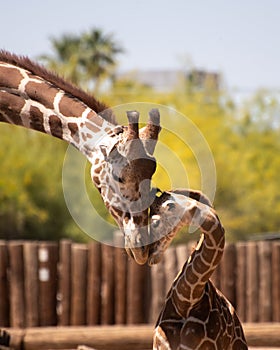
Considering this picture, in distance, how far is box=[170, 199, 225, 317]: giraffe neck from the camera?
4926mm

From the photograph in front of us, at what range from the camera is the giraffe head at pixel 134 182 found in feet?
15.6

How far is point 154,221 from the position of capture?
4766mm

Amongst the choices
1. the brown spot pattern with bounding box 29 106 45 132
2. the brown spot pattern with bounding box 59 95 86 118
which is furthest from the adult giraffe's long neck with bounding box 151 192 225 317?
the brown spot pattern with bounding box 29 106 45 132

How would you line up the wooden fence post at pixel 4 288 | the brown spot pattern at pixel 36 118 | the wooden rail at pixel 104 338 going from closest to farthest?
the brown spot pattern at pixel 36 118
the wooden rail at pixel 104 338
the wooden fence post at pixel 4 288

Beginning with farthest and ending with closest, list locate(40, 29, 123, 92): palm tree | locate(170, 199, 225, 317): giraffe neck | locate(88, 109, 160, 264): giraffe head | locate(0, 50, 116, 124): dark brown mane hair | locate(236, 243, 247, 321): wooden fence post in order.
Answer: locate(40, 29, 123, 92): palm tree → locate(236, 243, 247, 321): wooden fence post → locate(0, 50, 116, 124): dark brown mane hair → locate(170, 199, 225, 317): giraffe neck → locate(88, 109, 160, 264): giraffe head

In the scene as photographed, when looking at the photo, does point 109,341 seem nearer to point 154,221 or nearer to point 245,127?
point 154,221

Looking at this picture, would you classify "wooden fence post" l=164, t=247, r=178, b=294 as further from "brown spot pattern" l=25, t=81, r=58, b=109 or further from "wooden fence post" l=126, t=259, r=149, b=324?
"brown spot pattern" l=25, t=81, r=58, b=109

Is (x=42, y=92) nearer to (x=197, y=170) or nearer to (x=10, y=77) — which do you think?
(x=10, y=77)

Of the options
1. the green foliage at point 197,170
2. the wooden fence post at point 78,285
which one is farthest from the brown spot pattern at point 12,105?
the green foliage at point 197,170

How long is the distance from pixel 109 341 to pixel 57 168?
19.3 metres

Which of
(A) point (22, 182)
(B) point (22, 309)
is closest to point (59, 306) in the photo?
(B) point (22, 309)

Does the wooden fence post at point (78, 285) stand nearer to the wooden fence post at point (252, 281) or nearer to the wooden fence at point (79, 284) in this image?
the wooden fence at point (79, 284)

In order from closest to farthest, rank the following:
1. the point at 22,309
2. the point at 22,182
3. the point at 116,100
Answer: the point at 22,309 < the point at 22,182 < the point at 116,100

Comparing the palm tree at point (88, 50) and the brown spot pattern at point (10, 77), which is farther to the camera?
the palm tree at point (88, 50)
